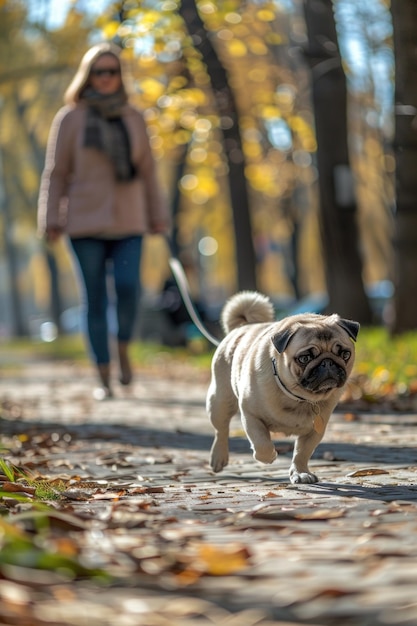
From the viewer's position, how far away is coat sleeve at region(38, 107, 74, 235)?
9.70 meters

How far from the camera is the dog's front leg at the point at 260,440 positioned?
524 cm

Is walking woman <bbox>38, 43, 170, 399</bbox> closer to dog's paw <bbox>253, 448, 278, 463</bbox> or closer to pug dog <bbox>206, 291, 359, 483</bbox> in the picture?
pug dog <bbox>206, 291, 359, 483</bbox>

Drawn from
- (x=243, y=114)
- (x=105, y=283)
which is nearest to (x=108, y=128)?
(x=105, y=283)

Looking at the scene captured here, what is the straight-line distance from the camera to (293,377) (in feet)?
16.5

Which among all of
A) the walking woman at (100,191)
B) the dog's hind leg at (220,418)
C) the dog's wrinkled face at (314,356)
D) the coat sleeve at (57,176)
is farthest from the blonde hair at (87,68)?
the dog's wrinkled face at (314,356)

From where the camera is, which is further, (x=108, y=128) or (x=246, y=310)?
(x=108, y=128)

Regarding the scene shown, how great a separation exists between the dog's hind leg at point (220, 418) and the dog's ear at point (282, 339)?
935mm

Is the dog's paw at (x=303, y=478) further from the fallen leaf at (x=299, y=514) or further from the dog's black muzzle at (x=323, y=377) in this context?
the fallen leaf at (x=299, y=514)

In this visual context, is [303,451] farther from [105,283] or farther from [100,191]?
[100,191]

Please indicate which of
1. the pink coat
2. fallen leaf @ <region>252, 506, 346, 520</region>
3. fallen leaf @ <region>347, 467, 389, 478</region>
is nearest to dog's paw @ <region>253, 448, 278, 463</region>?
fallen leaf @ <region>347, 467, 389, 478</region>

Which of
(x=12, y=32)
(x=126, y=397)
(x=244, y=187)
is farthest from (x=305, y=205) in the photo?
(x=126, y=397)

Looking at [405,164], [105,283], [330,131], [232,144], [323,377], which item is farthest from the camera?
[232,144]

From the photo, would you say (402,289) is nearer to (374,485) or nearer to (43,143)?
(374,485)

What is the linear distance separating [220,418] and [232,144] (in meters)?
11.6
